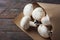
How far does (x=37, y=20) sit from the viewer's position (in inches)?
36.3

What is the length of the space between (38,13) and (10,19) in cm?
19

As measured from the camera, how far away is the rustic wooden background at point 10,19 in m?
0.92

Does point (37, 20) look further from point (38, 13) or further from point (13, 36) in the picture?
point (13, 36)

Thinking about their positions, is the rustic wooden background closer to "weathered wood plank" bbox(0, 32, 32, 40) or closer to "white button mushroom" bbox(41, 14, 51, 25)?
A: "weathered wood plank" bbox(0, 32, 32, 40)

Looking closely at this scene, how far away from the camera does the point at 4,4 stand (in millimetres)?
1097

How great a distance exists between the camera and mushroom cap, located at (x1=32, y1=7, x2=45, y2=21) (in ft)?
2.97

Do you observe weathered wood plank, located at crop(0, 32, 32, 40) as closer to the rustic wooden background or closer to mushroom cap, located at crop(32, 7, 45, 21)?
the rustic wooden background

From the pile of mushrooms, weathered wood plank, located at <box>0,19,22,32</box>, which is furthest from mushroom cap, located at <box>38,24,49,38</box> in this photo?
weathered wood plank, located at <box>0,19,22,32</box>

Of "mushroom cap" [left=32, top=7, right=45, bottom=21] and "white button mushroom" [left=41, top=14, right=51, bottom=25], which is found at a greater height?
"mushroom cap" [left=32, top=7, right=45, bottom=21]

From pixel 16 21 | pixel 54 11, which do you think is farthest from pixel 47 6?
pixel 16 21

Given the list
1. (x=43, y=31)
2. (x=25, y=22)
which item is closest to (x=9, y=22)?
(x=25, y=22)

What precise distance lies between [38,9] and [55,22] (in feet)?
0.51

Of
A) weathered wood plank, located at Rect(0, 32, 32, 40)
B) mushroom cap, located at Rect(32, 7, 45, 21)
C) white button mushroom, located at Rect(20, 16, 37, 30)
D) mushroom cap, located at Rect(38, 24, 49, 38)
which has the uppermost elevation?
mushroom cap, located at Rect(32, 7, 45, 21)

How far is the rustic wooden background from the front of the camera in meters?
0.92
